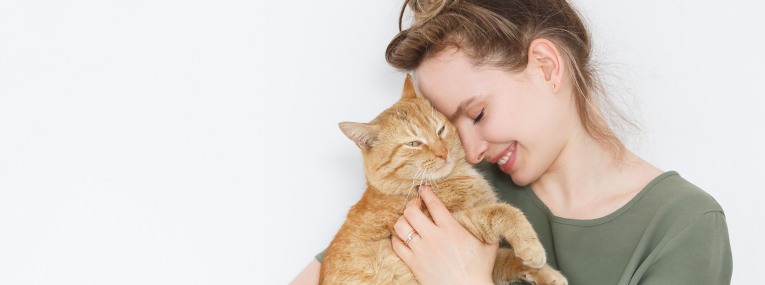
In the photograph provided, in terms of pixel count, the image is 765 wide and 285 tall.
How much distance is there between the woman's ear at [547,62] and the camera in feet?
5.62

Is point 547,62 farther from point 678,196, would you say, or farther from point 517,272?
point 517,272

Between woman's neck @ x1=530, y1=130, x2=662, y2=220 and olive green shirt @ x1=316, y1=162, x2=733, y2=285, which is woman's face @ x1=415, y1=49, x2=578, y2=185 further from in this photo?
olive green shirt @ x1=316, y1=162, x2=733, y2=285

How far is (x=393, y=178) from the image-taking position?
1.88 meters

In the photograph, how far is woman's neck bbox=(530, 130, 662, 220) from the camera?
179cm

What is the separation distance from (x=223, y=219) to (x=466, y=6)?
1.40 meters

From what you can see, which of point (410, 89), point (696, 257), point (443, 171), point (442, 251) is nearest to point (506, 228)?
point (442, 251)

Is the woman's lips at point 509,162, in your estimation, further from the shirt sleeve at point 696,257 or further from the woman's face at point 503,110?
the shirt sleeve at point 696,257

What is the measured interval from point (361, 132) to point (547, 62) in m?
0.72

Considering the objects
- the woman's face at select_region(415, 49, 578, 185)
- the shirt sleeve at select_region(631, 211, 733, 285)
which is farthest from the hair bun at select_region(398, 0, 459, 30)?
the shirt sleeve at select_region(631, 211, 733, 285)

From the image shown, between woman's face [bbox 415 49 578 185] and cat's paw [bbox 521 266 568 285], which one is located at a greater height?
woman's face [bbox 415 49 578 185]

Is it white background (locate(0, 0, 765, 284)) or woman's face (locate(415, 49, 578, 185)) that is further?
white background (locate(0, 0, 765, 284))

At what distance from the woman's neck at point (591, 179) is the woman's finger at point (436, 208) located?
1.74 ft

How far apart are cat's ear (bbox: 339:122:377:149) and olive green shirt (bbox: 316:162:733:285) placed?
70cm

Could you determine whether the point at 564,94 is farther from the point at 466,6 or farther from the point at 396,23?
the point at 396,23
